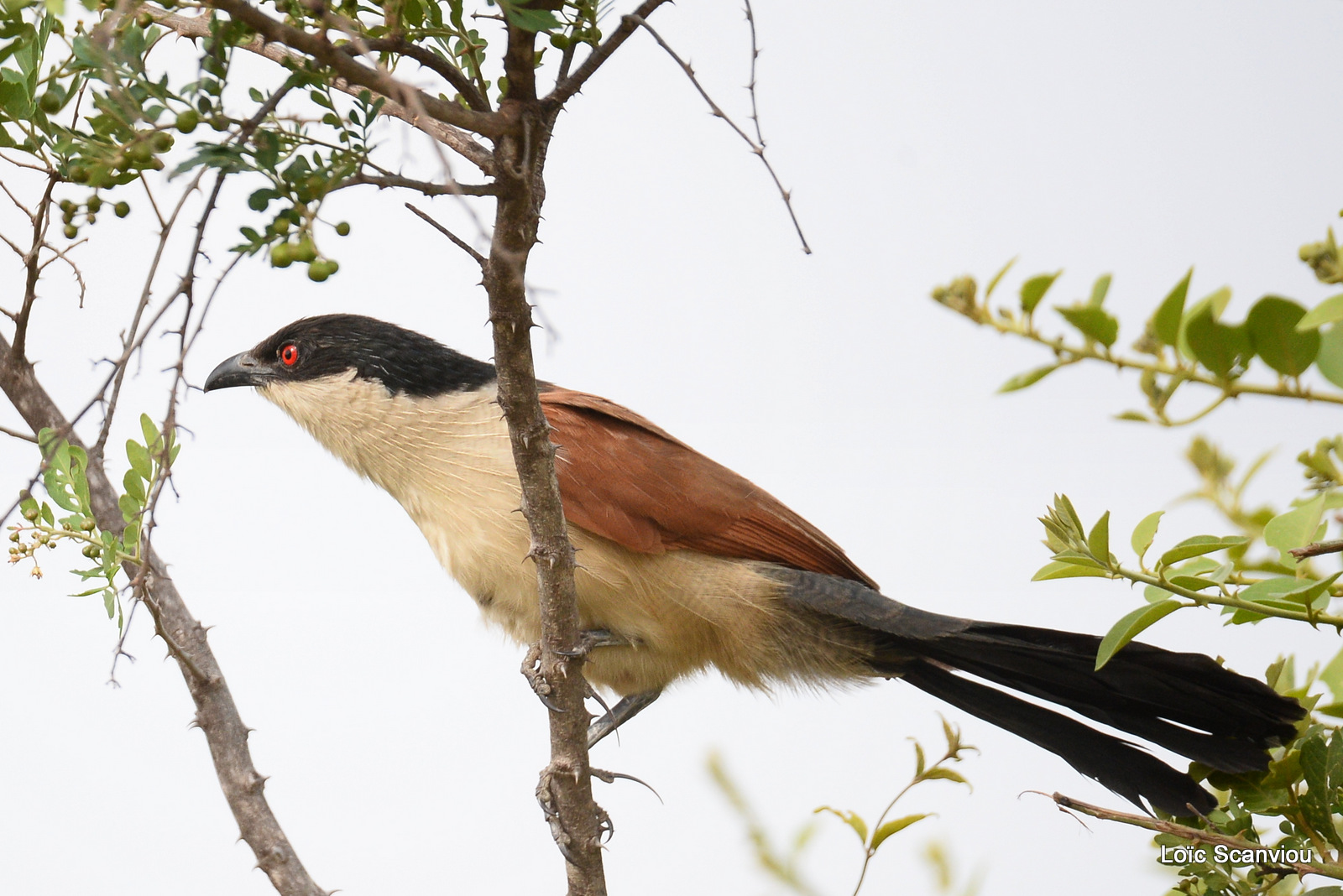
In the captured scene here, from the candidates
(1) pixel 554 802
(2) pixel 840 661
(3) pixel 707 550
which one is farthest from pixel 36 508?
(2) pixel 840 661

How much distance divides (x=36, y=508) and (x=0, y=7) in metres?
0.55

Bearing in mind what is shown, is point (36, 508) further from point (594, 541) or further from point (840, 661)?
point (840, 661)

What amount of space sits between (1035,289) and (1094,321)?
5 cm

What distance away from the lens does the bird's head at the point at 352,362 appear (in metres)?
1.94

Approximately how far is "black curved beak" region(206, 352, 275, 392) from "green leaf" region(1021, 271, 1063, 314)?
1.61 meters

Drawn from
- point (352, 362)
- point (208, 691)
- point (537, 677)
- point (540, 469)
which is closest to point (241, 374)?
point (352, 362)

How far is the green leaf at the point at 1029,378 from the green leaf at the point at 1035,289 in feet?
0.14

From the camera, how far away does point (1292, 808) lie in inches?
39.5

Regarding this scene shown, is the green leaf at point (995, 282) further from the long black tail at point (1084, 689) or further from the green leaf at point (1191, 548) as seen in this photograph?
the long black tail at point (1084, 689)

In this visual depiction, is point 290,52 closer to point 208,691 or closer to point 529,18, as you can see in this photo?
point 529,18

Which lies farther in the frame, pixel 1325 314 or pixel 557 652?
pixel 557 652

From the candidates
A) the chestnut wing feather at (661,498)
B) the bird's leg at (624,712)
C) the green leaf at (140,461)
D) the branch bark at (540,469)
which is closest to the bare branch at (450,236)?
the branch bark at (540,469)

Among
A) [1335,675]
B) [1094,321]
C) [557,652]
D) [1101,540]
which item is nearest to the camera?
[1094,321]

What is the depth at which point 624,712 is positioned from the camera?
1958 mm
